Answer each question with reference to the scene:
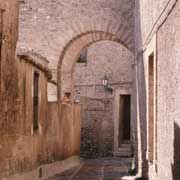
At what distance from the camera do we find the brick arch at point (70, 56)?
15797 millimetres

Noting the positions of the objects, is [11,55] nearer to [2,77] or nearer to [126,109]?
[2,77]

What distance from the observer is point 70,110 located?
15.8 meters

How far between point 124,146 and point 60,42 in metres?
7.74

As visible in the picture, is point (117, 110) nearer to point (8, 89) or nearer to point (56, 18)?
point (56, 18)

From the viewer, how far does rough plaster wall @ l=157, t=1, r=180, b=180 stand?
4977 mm

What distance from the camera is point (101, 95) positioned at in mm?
21969

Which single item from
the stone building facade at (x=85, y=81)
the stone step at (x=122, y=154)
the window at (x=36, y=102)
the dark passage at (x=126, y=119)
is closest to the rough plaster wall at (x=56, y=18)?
the stone building facade at (x=85, y=81)

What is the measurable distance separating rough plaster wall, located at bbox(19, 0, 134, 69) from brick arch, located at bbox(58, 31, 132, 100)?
33cm

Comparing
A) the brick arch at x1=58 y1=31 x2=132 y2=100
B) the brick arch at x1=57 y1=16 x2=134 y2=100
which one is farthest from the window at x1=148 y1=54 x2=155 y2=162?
the brick arch at x1=58 y1=31 x2=132 y2=100

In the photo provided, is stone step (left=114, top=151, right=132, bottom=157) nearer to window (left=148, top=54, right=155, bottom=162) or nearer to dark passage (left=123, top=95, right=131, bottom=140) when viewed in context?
dark passage (left=123, top=95, right=131, bottom=140)

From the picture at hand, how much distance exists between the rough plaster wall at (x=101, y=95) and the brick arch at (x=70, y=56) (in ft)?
16.5

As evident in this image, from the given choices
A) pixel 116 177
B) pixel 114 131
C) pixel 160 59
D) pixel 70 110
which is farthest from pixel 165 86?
pixel 114 131

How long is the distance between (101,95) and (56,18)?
693 centimetres

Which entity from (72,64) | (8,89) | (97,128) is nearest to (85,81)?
(97,128)
